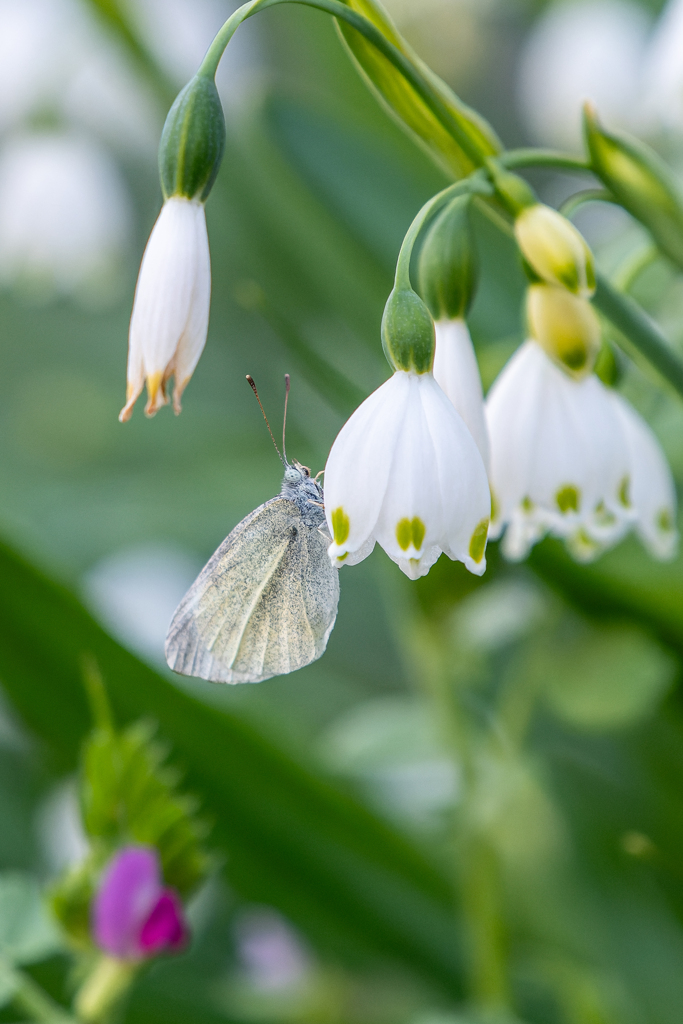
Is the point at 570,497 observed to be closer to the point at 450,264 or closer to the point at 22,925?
the point at 450,264

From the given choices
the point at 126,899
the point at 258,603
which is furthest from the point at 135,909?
the point at 258,603

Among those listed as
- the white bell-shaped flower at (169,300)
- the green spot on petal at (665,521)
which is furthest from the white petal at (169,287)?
the green spot on petal at (665,521)

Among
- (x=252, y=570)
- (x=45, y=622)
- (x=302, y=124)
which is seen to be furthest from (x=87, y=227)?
(x=252, y=570)

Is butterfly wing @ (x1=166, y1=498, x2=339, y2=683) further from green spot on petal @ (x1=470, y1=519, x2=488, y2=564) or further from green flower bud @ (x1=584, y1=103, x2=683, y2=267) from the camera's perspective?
green flower bud @ (x1=584, y1=103, x2=683, y2=267)

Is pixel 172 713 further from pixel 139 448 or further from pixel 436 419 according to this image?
pixel 139 448

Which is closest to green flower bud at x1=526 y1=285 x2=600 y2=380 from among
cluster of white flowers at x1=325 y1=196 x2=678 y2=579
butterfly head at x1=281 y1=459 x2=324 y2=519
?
cluster of white flowers at x1=325 y1=196 x2=678 y2=579

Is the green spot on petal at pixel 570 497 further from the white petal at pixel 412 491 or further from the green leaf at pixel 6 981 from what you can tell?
the green leaf at pixel 6 981
